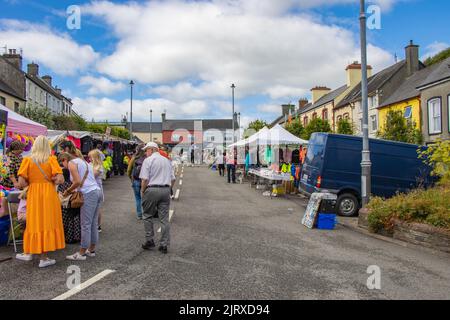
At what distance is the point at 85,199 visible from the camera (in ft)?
20.2

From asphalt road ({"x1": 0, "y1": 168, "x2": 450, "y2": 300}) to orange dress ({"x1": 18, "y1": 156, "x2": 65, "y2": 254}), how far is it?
1.26 feet

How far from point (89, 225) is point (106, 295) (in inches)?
69.7

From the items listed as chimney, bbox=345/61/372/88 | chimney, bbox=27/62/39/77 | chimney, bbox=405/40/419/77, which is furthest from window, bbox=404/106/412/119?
chimney, bbox=27/62/39/77

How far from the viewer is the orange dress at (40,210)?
562 centimetres

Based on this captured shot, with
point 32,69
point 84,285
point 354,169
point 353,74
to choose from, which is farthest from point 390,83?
point 32,69

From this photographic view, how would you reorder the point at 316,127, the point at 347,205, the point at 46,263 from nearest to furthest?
the point at 46,263 → the point at 347,205 → the point at 316,127

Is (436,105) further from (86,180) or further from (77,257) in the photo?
(77,257)

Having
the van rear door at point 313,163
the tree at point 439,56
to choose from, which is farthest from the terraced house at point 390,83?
the van rear door at point 313,163

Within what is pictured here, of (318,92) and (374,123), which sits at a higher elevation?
(318,92)

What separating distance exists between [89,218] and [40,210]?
0.74 meters

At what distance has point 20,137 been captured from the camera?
34.8 ft

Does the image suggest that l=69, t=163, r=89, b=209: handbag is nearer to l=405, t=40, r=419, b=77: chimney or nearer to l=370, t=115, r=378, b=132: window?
l=370, t=115, r=378, b=132: window

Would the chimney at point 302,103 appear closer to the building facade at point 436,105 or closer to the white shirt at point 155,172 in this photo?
the building facade at point 436,105
